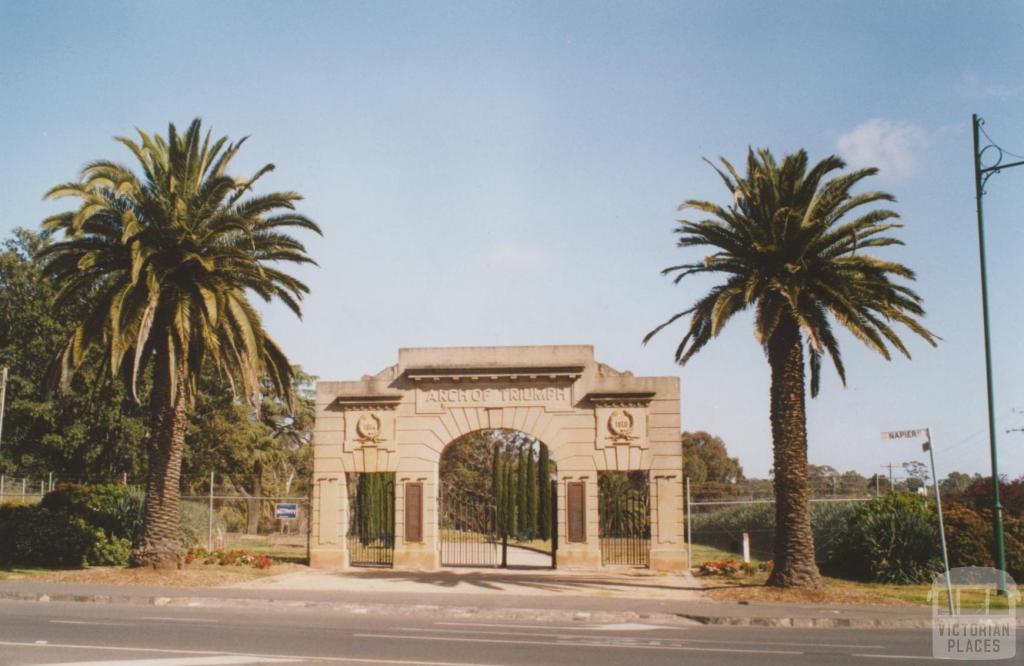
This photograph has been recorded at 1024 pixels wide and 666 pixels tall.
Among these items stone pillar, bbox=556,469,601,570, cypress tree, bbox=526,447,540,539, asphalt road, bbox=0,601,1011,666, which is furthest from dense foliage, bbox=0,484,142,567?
stone pillar, bbox=556,469,601,570

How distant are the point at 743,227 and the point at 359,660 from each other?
14.0 meters

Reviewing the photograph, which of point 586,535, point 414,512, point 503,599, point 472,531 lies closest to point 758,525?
point 472,531

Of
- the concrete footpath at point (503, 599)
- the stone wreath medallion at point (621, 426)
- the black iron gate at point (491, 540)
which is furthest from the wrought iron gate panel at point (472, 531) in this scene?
the stone wreath medallion at point (621, 426)

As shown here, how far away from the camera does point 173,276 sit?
74.6 feet

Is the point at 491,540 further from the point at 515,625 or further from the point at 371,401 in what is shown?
the point at 515,625

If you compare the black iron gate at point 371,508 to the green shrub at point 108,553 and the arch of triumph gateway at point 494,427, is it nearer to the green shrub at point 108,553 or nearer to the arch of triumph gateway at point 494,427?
the arch of triumph gateway at point 494,427

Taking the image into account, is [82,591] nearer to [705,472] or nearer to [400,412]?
[400,412]

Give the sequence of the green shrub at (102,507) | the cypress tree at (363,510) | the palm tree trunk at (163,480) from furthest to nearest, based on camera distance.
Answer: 1. the cypress tree at (363,510)
2. the green shrub at (102,507)
3. the palm tree trunk at (163,480)

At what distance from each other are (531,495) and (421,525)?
13.2ft

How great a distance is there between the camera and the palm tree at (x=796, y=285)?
20047mm

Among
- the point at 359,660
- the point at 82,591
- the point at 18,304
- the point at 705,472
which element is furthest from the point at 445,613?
the point at 705,472

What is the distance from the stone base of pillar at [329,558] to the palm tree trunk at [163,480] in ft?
13.8

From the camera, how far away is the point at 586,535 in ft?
82.8

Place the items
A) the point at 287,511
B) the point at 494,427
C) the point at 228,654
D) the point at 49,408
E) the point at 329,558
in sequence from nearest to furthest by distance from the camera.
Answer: the point at 228,654 → the point at 494,427 → the point at 329,558 → the point at 287,511 → the point at 49,408
